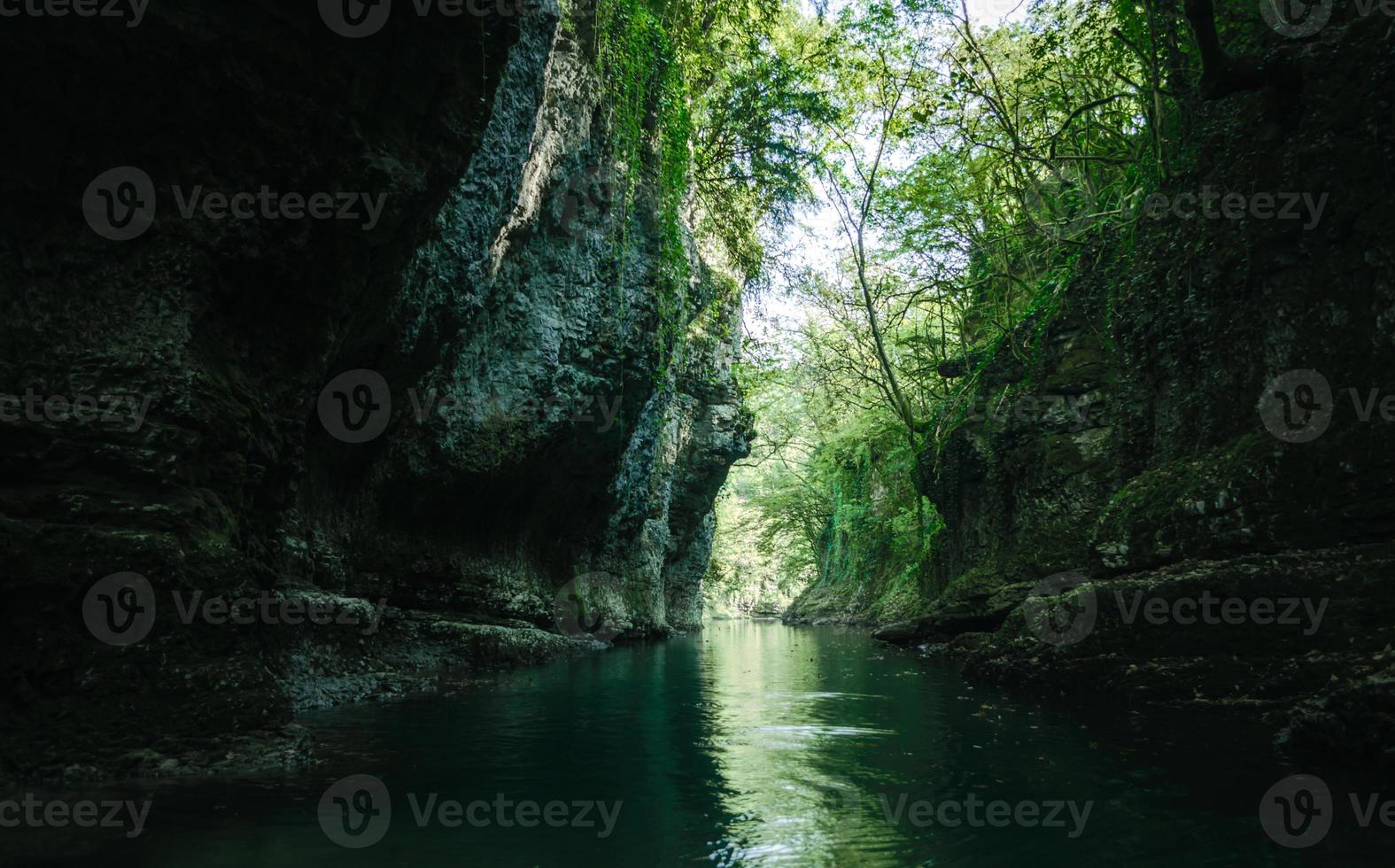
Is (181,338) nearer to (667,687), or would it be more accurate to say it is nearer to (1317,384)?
(667,687)

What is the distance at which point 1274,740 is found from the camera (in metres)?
4.75

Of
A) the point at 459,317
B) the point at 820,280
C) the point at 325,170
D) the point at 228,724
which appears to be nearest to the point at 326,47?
the point at 325,170
